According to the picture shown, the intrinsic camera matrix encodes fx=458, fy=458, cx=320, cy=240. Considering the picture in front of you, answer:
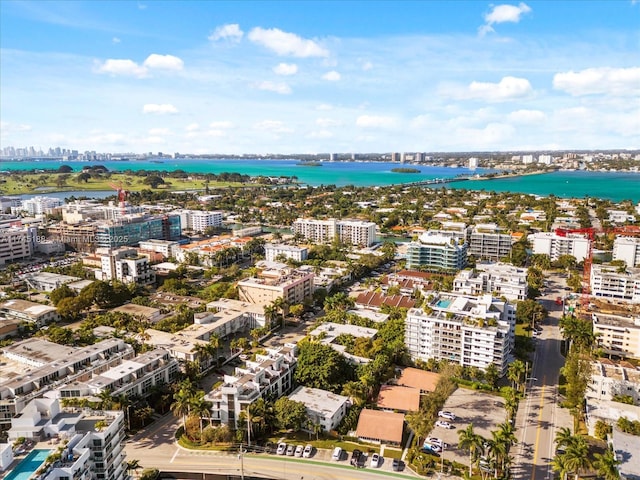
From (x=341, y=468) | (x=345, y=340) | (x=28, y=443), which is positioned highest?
(x=28, y=443)

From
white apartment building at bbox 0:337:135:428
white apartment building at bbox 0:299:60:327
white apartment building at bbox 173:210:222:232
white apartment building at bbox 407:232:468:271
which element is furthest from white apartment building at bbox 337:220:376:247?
white apartment building at bbox 0:337:135:428

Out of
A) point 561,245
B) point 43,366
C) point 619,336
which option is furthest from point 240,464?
point 561,245

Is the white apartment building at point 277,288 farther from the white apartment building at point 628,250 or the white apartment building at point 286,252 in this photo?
the white apartment building at point 628,250

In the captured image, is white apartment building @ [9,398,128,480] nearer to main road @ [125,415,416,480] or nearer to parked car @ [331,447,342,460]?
main road @ [125,415,416,480]

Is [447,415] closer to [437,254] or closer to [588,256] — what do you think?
[437,254]

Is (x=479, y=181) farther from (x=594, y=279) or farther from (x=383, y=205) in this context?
(x=594, y=279)

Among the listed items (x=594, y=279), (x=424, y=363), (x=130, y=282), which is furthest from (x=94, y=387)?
(x=594, y=279)

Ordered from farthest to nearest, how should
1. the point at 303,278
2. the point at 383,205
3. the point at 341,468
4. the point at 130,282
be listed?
the point at 383,205, the point at 130,282, the point at 303,278, the point at 341,468
